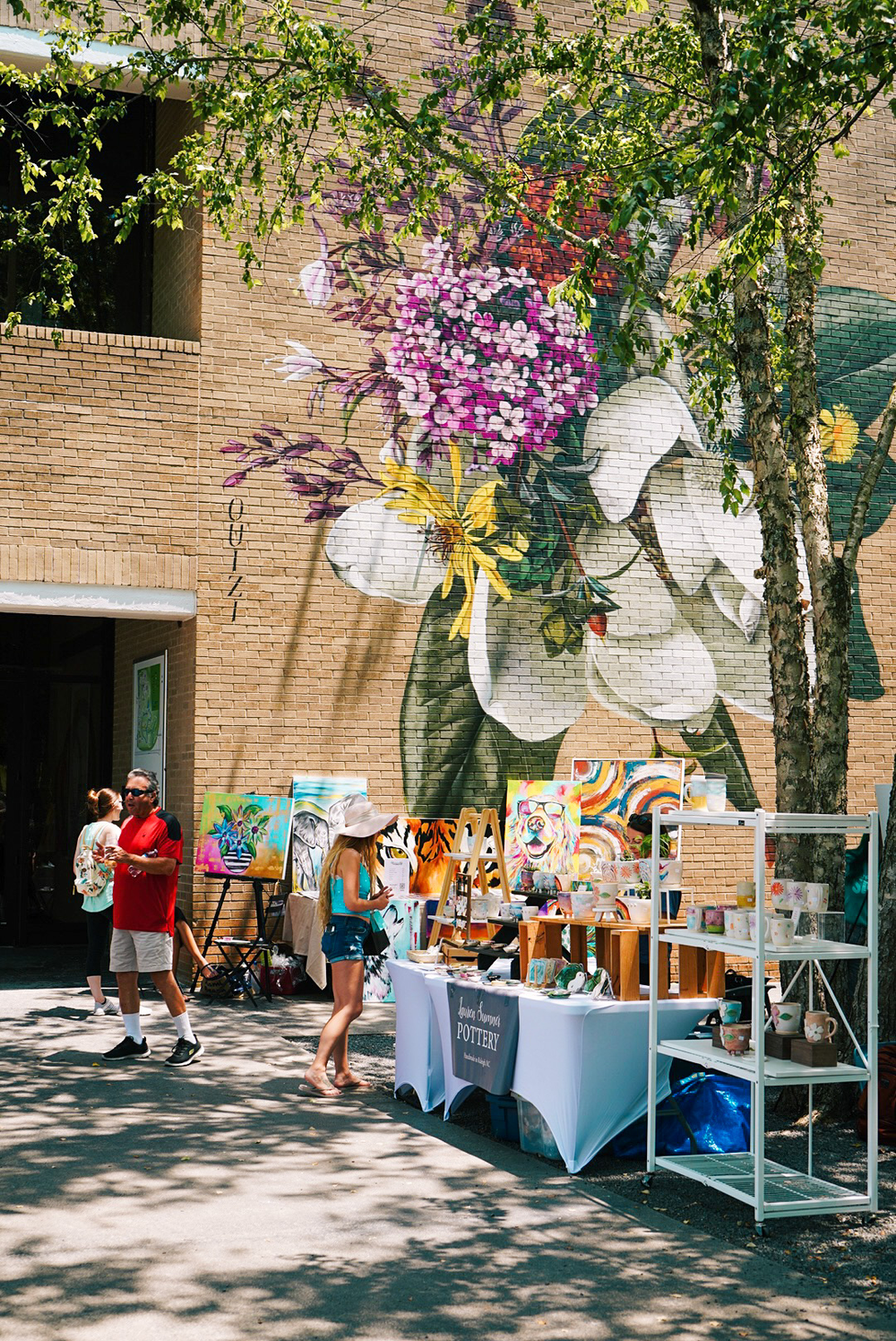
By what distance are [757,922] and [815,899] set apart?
0.45m

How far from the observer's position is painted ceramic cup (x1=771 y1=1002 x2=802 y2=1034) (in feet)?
21.8

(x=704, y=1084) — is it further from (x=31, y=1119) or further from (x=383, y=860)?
(x=383, y=860)

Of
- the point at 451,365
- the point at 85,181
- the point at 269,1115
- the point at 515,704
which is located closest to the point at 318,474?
the point at 451,365

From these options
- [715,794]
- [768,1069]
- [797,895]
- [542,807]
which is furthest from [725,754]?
[768,1069]

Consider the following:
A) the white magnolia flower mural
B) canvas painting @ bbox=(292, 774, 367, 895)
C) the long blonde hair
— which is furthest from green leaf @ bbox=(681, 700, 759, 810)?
the long blonde hair

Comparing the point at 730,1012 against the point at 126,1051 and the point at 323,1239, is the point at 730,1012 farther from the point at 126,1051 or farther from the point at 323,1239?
the point at 126,1051

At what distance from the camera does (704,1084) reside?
7.50m

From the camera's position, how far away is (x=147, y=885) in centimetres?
917

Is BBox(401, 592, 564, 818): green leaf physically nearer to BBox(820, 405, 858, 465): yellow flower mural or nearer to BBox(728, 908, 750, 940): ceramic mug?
BBox(820, 405, 858, 465): yellow flower mural

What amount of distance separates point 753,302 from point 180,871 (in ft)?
24.3

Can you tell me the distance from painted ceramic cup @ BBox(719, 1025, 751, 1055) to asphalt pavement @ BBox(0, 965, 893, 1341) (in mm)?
847

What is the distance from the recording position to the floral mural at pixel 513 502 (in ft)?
44.7

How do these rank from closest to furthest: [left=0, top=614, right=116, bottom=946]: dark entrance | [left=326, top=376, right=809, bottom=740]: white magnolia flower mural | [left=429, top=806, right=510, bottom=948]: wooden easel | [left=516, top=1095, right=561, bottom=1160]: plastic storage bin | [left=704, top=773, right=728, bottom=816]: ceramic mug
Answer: [left=516, top=1095, right=561, bottom=1160]: plastic storage bin → [left=429, top=806, right=510, bottom=948]: wooden easel → [left=704, top=773, right=728, bottom=816]: ceramic mug → [left=326, top=376, right=809, bottom=740]: white magnolia flower mural → [left=0, top=614, right=116, bottom=946]: dark entrance

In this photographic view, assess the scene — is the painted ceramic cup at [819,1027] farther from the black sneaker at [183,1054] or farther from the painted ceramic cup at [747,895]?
the black sneaker at [183,1054]
